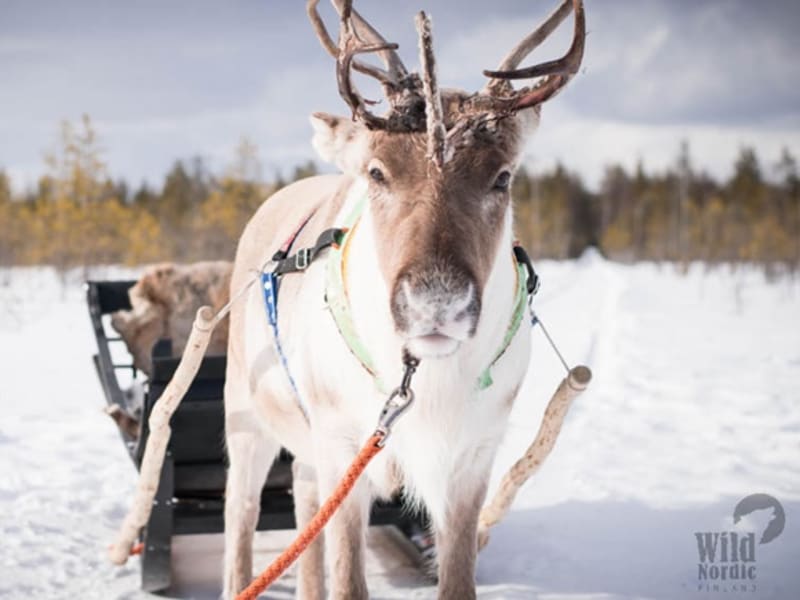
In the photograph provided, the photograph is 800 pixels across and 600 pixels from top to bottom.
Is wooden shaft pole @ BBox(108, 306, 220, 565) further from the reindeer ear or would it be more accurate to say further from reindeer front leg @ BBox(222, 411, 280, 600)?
the reindeer ear

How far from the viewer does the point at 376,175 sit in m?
2.10

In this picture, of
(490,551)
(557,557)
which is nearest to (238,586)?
(490,551)

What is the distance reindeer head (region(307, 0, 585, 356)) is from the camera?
1753 millimetres

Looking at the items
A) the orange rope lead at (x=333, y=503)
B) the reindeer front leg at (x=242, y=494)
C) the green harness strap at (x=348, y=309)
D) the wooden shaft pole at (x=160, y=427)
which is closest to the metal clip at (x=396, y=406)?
the orange rope lead at (x=333, y=503)

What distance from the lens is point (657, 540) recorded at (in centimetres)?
421

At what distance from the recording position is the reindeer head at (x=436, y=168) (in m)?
1.75

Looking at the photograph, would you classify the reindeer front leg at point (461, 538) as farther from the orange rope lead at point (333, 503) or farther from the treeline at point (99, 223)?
the treeline at point (99, 223)

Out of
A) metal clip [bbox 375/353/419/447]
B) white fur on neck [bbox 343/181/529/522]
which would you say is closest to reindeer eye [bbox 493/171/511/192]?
white fur on neck [bbox 343/181/529/522]

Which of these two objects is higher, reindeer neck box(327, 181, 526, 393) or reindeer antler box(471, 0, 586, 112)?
reindeer antler box(471, 0, 586, 112)

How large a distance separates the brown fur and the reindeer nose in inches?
140

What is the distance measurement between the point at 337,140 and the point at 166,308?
3.40 m

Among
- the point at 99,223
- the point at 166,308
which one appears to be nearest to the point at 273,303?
the point at 166,308

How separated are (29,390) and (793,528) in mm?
7694

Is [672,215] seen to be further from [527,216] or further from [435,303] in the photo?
Answer: [435,303]
